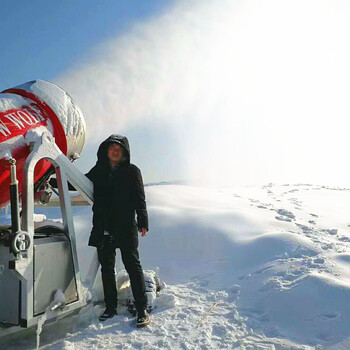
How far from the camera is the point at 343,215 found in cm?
969

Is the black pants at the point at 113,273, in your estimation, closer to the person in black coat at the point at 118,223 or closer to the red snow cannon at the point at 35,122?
the person in black coat at the point at 118,223

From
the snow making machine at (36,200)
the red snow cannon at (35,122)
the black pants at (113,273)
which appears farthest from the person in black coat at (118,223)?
the red snow cannon at (35,122)

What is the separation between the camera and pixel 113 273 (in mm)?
3771

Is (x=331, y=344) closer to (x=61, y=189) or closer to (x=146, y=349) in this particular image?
(x=146, y=349)

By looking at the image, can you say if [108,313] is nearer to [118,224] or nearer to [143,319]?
[143,319]

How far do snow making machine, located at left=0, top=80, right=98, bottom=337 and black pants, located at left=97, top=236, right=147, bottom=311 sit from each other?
0.20 m

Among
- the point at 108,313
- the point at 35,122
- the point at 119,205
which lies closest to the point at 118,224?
the point at 119,205

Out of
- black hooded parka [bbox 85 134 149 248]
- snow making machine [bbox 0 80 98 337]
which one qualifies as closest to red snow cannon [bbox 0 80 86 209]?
snow making machine [bbox 0 80 98 337]

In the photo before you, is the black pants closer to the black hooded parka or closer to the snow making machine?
the black hooded parka

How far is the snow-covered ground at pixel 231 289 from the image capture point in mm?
3168

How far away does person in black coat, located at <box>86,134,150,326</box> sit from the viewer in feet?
11.9

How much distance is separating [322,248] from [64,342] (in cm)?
372

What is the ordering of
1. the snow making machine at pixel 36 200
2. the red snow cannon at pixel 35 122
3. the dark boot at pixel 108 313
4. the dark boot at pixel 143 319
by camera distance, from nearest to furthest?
the snow making machine at pixel 36 200 < the red snow cannon at pixel 35 122 < the dark boot at pixel 143 319 < the dark boot at pixel 108 313

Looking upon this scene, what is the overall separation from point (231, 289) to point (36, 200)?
7.58 feet
